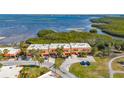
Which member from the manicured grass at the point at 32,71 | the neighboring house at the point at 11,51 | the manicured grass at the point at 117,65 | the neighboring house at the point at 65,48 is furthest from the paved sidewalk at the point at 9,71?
the manicured grass at the point at 117,65

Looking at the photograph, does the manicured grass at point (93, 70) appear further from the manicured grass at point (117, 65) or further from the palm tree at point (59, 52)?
the palm tree at point (59, 52)

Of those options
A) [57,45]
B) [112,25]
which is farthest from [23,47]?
[112,25]

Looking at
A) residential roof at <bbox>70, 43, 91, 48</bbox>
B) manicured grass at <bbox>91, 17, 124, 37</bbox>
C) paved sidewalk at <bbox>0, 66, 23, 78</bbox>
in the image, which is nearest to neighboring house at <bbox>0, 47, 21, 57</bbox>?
paved sidewalk at <bbox>0, 66, 23, 78</bbox>

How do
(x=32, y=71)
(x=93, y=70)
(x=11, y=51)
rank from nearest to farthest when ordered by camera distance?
(x=32, y=71)
(x=93, y=70)
(x=11, y=51)

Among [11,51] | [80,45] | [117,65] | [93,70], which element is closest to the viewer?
[93,70]

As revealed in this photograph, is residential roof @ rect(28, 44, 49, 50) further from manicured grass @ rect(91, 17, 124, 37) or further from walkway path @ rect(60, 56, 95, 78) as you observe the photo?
manicured grass @ rect(91, 17, 124, 37)

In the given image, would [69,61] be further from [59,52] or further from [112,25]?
[112,25]
